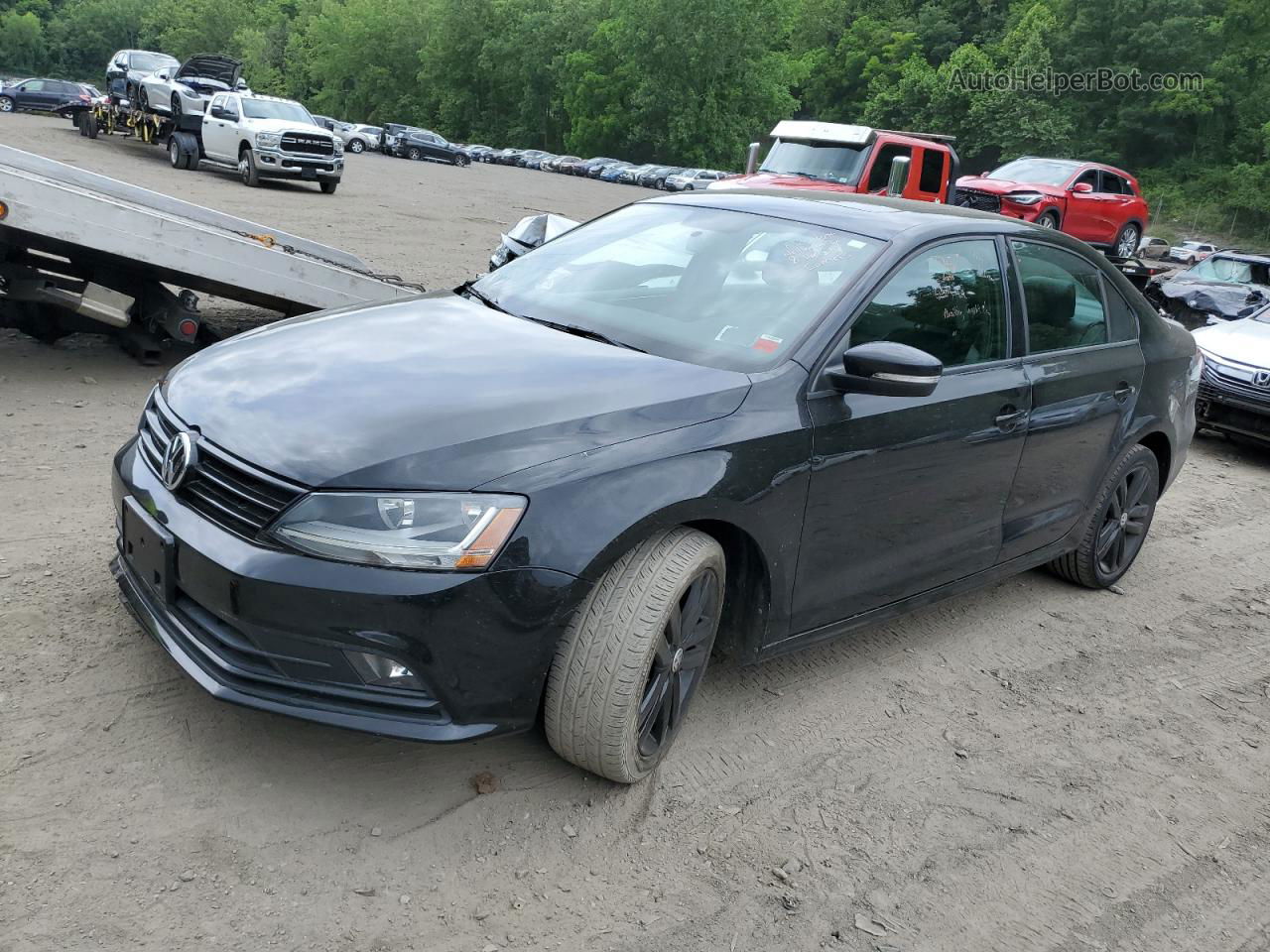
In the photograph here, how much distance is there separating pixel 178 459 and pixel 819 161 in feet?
46.7

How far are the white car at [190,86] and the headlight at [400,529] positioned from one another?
2414 cm

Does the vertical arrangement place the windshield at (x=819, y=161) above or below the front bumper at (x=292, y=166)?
above

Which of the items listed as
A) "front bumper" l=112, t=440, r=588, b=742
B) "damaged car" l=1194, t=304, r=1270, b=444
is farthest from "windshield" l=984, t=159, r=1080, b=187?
"front bumper" l=112, t=440, r=588, b=742

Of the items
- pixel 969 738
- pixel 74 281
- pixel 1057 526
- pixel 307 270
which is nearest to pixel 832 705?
pixel 969 738

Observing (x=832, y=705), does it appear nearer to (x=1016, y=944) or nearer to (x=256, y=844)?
(x=1016, y=944)

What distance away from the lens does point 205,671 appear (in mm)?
2771

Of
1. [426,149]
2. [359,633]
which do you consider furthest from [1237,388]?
[426,149]

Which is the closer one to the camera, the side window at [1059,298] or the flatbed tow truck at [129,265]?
the side window at [1059,298]

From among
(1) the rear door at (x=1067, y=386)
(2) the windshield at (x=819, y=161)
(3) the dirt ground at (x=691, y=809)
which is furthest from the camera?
(2) the windshield at (x=819, y=161)

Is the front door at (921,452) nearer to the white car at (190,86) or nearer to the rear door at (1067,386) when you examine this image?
the rear door at (1067,386)

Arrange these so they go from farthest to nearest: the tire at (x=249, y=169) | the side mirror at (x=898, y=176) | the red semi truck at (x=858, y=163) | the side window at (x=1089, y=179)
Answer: the tire at (x=249, y=169)
the side window at (x=1089, y=179)
the red semi truck at (x=858, y=163)
the side mirror at (x=898, y=176)

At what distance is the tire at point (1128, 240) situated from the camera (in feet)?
70.3

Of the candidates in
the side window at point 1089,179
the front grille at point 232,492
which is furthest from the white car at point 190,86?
the front grille at point 232,492

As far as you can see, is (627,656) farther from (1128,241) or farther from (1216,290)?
(1128,241)
